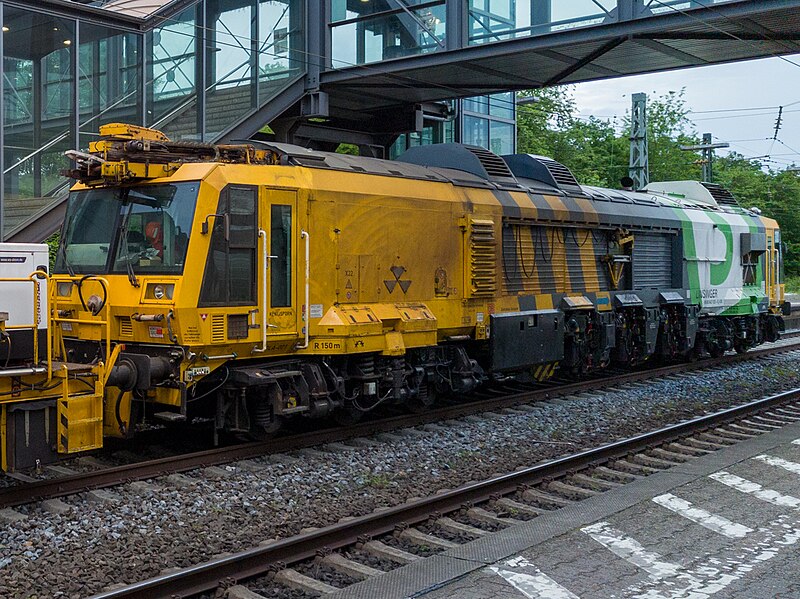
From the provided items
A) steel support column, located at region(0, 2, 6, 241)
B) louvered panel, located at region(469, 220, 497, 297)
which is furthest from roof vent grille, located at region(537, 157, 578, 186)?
steel support column, located at region(0, 2, 6, 241)

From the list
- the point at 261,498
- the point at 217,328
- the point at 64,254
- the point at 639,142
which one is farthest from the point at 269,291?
the point at 639,142

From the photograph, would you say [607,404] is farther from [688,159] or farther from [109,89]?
[688,159]

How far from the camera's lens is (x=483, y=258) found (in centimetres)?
1248

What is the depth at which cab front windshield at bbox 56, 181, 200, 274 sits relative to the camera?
365 inches

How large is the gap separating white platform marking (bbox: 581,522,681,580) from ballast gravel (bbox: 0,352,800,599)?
1.86 m

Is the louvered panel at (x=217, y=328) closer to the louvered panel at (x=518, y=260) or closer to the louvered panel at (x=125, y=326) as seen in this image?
the louvered panel at (x=125, y=326)

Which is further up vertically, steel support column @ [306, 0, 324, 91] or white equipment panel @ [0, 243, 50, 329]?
steel support column @ [306, 0, 324, 91]

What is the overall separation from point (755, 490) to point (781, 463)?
4.56ft

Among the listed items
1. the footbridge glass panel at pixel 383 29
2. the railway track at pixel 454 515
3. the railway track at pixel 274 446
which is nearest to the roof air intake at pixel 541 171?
the railway track at pixel 274 446

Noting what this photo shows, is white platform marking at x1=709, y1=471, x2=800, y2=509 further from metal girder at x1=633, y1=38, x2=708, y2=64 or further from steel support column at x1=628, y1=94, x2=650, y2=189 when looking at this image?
steel support column at x1=628, y1=94, x2=650, y2=189

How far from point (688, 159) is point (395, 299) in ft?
142

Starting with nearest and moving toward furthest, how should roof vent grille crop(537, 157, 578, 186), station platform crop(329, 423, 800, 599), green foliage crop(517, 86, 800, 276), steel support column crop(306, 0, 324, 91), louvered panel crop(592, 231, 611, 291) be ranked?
station platform crop(329, 423, 800, 599)
roof vent grille crop(537, 157, 578, 186)
louvered panel crop(592, 231, 611, 291)
steel support column crop(306, 0, 324, 91)
green foliage crop(517, 86, 800, 276)

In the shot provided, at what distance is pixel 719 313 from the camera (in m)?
19.1

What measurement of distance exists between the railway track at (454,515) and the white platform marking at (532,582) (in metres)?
0.76
